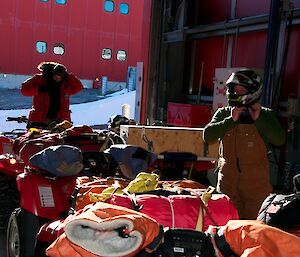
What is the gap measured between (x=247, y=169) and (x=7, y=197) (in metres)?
2.49

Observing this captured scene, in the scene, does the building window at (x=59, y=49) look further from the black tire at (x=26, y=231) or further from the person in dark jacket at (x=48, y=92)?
the black tire at (x=26, y=231)

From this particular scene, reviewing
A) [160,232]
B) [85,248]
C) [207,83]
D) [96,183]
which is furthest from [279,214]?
[207,83]

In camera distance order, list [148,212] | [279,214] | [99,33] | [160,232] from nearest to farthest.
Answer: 1. [160,232]
2. [279,214]
3. [148,212]
4. [99,33]

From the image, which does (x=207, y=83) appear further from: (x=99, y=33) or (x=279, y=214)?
(x=99, y=33)

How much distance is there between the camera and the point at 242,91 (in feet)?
13.3

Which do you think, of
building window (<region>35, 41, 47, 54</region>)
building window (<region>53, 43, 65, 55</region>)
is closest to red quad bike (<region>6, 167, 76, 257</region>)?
building window (<region>35, 41, 47, 54</region>)

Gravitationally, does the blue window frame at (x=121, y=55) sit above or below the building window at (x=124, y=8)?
below

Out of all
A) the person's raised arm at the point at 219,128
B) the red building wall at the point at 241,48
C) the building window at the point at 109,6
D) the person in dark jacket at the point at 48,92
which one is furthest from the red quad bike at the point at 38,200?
the building window at the point at 109,6

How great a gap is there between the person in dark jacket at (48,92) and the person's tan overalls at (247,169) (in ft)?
11.3

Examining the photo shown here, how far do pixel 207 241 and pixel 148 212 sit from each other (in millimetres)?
352

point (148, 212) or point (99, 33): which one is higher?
point (99, 33)

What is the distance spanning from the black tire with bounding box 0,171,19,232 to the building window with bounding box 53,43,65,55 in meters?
18.7

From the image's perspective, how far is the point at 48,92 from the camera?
23.8 ft

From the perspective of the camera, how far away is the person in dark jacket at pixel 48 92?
23.5 ft
